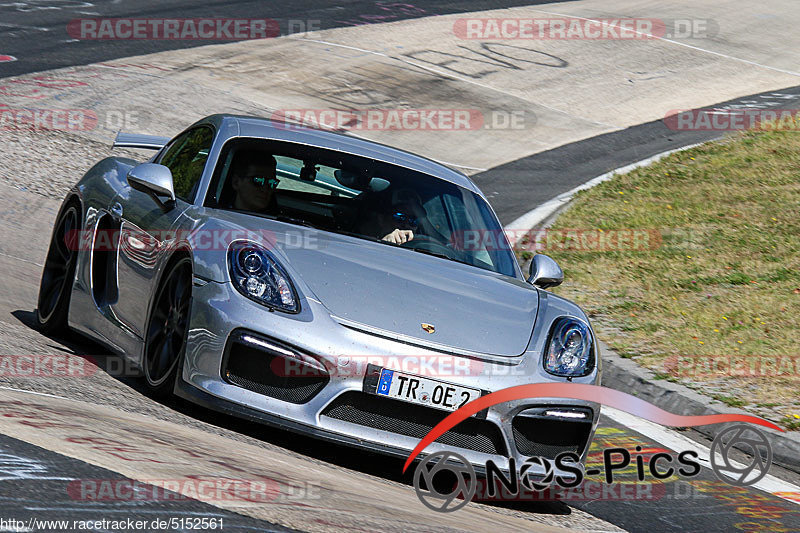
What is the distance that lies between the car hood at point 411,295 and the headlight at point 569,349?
0.13 metres

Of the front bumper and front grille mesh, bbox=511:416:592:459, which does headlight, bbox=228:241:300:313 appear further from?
front grille mesh, bbox=511:416:592:459

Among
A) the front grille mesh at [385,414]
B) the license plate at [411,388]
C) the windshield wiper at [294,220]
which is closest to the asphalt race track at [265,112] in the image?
the front grille mesh at [385,414]

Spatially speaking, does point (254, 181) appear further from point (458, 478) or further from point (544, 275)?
point (458, 478)

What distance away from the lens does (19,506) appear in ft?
10.3

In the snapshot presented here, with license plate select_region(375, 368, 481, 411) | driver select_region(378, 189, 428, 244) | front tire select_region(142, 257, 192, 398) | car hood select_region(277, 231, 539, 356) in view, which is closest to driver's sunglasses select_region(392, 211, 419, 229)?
driver select_region(378, 189, 428, 244)

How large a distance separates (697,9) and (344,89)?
1087 cm

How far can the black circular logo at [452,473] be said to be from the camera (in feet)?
15.2

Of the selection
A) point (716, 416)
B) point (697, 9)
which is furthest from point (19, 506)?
point (697, 9)

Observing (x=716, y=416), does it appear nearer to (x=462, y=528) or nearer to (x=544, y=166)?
(x=462, y=528)

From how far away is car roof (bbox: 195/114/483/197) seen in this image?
20.2 ft

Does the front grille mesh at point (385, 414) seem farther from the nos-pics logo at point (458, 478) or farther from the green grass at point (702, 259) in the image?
the green grass at point (702, 259)

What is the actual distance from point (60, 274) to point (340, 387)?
8.49 ft

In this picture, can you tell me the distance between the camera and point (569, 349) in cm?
523

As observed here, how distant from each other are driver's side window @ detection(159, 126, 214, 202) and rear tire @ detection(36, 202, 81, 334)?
2.05ft
